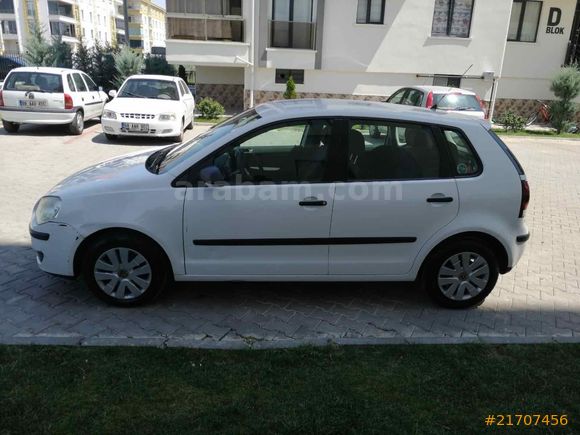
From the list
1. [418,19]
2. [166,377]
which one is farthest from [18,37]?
[166,377]

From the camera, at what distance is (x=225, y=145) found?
4051 mm

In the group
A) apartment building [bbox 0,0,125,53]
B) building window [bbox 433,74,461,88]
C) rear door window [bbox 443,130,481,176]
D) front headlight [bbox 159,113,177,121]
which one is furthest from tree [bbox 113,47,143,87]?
apartment building [bbox 0,0,125,53]

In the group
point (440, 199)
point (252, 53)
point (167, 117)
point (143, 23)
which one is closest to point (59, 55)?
point (252, 53)

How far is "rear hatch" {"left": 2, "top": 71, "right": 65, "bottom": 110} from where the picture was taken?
1225 cm

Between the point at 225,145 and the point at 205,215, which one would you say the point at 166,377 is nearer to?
the point at 205,215

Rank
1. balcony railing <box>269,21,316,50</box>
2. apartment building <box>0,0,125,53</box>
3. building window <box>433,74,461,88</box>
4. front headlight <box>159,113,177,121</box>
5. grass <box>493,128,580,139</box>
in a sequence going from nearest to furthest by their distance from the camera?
front headlight <box>159,113,177,121</box> → grass <box>493,128,580,139</box> → balcony railing <box>269,21,316,50</box> → building window <box>433,74,461,88</box> → apartment building <box>0,0,125,53</box>

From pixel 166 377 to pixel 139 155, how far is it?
2.53 m

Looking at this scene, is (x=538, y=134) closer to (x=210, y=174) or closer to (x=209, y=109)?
(x=209, y=109)

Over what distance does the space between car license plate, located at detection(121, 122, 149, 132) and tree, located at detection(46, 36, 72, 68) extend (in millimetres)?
14231

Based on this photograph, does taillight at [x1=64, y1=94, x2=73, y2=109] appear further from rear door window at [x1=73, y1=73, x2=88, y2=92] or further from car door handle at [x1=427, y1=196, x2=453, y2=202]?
car door handle at [x1=427, y1=196, x2=453, y2=202]

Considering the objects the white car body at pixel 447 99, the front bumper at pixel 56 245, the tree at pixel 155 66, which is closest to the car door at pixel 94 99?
the white car body at pixel 447 99

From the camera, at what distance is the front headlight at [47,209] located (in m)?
4.09

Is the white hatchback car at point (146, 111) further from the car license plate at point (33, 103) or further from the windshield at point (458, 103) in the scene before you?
the windshield at point (458, 103)

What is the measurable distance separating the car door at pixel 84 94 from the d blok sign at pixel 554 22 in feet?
60.3
